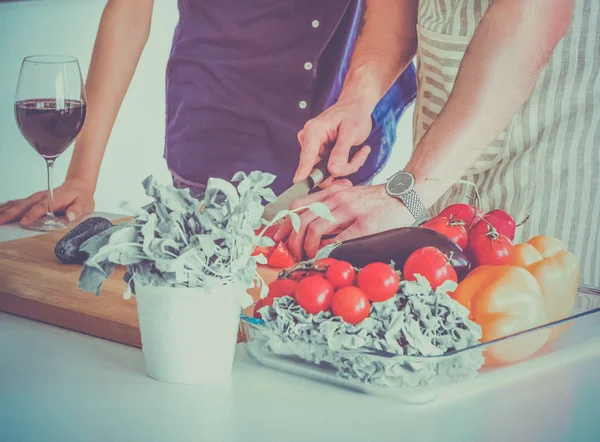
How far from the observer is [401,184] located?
3.29ft

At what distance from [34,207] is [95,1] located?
84 cm

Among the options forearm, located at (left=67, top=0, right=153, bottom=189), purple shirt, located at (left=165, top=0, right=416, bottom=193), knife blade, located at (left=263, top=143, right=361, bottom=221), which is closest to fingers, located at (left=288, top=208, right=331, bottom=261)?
knife blade, located at (left=263, top=143, right=361, bottom=221)

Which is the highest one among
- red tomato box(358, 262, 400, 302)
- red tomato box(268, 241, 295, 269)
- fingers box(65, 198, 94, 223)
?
red tomato box(358, 262, 400, 302)

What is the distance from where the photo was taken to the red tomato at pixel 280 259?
875 millimetres

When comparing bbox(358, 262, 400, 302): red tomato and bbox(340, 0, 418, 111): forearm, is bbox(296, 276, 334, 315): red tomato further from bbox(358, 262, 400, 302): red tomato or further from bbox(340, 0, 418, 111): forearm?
bbox(340, 0, 418, 111): forearm

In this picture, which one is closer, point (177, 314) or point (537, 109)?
point (177, 314)

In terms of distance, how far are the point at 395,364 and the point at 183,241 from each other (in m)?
0.18

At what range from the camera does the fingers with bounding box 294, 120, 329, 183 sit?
1100mm

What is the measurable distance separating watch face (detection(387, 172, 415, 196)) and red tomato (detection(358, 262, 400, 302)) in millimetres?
442

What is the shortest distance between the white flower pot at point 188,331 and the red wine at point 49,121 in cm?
55

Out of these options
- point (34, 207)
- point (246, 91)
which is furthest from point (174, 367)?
point (246, 91)

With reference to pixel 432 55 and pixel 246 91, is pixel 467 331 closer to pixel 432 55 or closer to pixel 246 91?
pixel 432 55

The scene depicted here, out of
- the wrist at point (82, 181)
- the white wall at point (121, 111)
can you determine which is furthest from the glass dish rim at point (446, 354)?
the white wall at point (121, 111)

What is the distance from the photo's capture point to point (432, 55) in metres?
1.21
